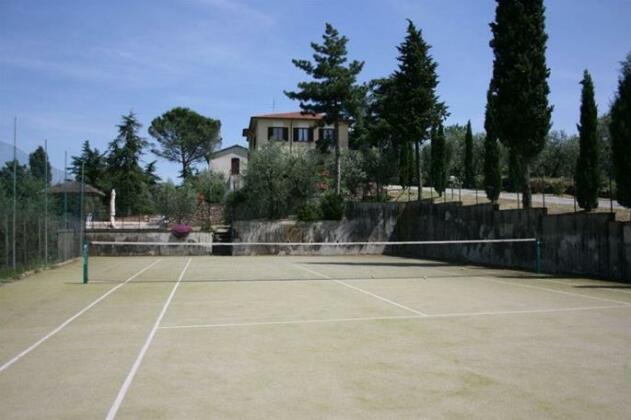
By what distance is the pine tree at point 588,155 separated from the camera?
20184 millimetres

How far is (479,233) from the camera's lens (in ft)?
88.5

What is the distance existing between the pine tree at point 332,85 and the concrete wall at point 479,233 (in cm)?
381

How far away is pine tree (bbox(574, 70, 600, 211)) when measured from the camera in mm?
20184

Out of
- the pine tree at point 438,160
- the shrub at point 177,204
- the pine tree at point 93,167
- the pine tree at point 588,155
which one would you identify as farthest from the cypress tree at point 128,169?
the pine tree at point 588,155

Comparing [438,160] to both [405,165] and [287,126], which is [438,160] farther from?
[287,126]

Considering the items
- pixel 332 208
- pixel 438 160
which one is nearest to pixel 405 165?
pixel 438 160

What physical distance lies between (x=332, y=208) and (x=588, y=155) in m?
17.9

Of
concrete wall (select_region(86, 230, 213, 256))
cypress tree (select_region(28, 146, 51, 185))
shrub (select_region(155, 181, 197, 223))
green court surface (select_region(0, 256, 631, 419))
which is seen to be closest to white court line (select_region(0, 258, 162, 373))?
green court surface (select_region(0, 256, 631, 419))

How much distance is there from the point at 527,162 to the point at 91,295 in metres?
18.6

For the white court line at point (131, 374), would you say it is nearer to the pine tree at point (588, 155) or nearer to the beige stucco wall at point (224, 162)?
the pine tree at point (588, 155)

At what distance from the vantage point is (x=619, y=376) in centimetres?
624

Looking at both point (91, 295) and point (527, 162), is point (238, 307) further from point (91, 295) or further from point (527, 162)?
point (527, 162)

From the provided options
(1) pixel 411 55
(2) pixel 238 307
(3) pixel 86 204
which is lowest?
(2) pixel 238 307

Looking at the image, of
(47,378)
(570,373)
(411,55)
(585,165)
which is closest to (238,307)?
(47,378)
